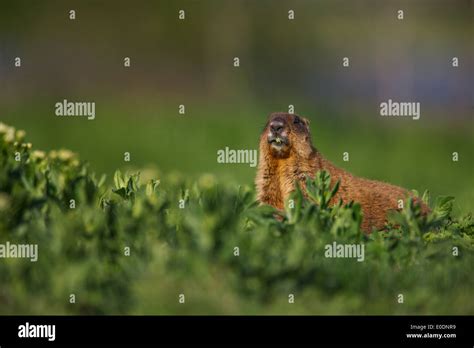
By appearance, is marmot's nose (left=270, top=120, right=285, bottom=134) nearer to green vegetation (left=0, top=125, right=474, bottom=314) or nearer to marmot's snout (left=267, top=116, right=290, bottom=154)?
marmot's snout (left=267, top=116, right=290, bottom=154)

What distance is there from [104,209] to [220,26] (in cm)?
772

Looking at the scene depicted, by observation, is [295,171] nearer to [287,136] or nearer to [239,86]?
[287,136]

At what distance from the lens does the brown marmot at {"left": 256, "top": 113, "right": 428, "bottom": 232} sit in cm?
877

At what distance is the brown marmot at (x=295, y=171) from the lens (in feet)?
28.8

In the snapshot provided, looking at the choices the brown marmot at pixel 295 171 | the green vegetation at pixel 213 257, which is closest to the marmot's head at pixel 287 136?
the brown marmot at pixel 295 171

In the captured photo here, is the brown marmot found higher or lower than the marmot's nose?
lower

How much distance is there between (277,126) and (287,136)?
15 cm

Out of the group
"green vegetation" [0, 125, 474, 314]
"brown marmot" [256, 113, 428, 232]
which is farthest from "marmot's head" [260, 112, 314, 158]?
"green vegetation" [0, 125, 474, 314]

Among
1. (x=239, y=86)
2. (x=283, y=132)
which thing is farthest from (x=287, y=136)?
(x=239, y=86)

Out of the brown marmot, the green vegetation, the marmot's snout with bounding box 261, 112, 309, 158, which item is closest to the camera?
the green vegetation

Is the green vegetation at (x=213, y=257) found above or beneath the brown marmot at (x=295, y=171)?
beneath

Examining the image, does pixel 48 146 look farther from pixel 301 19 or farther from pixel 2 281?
pixel 2 281

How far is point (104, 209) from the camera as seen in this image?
7.58 m

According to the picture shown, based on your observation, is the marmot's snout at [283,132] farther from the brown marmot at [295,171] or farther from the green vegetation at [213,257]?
the green vegetation at [213,257]
